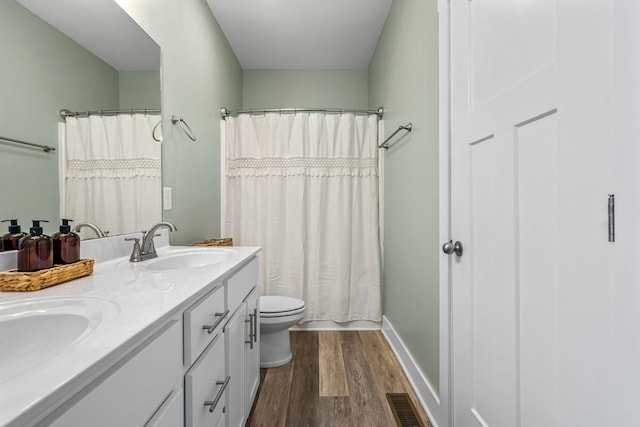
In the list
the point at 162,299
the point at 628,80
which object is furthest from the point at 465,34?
the point at 162,299

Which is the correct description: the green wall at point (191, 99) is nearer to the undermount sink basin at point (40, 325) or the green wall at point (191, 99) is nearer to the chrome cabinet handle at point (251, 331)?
the chrome cabinet handle at point (251, 331)

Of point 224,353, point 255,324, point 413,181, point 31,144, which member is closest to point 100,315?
point 224,353

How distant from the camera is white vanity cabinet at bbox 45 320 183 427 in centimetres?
44

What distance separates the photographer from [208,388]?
2.96 ft

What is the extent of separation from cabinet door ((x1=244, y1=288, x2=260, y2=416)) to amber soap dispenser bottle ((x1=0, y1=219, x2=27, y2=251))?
2.68 feet

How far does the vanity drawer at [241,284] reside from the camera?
1154 mm

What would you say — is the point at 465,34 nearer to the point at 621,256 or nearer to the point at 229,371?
the point at 621,256

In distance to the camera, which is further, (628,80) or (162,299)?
(162,299)

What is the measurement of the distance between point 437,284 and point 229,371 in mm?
969

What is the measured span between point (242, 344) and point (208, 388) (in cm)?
42

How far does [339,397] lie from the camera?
1656 mm

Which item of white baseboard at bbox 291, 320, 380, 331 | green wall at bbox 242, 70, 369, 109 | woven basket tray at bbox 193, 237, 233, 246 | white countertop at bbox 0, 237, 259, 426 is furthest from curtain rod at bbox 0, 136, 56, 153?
green wall at bbox 242, 70, 369, 109

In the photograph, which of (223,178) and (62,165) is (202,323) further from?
(223,178)

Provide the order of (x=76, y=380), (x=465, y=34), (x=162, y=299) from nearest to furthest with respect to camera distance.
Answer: (x=76, y=380) → (x=162, y=299) → (x=465, y=34)
